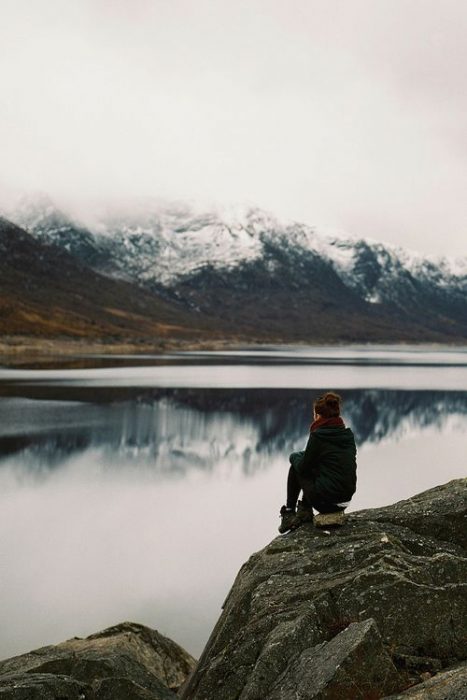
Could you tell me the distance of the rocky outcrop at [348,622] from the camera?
785 cm

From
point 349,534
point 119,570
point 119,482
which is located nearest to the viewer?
point 349,534

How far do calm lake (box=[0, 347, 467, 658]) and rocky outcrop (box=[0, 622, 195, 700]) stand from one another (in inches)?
91.0

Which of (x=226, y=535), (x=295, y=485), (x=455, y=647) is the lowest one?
(x=226, y=535)

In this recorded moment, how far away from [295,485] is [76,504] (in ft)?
71.0

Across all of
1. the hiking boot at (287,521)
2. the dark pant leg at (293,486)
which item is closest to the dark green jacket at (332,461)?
the dark pant leg at (293,486)

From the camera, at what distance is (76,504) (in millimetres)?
31609

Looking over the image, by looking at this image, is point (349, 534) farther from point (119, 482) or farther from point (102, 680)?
point (119, 482)

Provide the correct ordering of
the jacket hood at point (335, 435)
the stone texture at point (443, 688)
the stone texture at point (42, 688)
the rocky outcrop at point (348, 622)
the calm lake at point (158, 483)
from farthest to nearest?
the calm lake at point (158, 483)
the jacket hood at point (335, 435)
the stone texture at point (42, 688)
the rocky outcrop at point (348, 622)
the stone texture at point (443, 688)

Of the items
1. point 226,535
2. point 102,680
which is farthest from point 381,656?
point 226,535

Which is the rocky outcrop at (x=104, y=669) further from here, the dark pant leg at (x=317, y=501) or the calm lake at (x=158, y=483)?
the dark pant leg at (x=317, y=501)

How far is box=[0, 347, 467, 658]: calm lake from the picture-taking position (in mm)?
20219

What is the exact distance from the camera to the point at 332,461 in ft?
38.9

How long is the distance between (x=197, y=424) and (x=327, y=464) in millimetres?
49524

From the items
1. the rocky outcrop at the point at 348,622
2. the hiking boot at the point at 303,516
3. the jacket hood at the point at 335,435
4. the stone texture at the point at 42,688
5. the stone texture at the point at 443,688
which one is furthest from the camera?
the hiking boot at the point at 303,516
